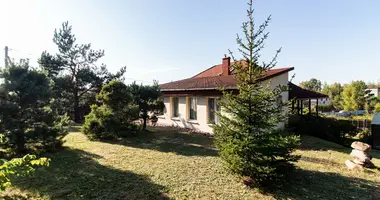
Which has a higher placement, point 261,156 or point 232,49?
point 232,49

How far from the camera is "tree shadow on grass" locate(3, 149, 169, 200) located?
455cm

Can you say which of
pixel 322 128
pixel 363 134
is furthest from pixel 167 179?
pixel 363 134

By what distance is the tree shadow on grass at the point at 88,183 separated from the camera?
4.55m

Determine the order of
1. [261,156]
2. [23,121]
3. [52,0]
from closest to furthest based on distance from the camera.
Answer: [261,156]
[23,121]
[52,0]

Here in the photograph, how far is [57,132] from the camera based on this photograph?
8.09 meters

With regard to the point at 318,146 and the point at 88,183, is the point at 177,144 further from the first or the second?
the point at 318,146

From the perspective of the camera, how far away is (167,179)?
536 centimetres

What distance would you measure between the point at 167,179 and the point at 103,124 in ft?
21.8

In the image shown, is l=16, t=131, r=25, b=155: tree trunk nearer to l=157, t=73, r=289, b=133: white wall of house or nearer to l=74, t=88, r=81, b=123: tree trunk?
l=157, t=73, r=289, b=133: white wall of house

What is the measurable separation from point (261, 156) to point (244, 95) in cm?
158

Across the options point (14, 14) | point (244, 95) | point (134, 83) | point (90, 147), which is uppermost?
point (14, 14)

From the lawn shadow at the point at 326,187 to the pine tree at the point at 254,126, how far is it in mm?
431

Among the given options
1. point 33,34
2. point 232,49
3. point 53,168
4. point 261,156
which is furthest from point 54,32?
point 261,156

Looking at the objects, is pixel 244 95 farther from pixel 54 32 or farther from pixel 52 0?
pixel 54 32
